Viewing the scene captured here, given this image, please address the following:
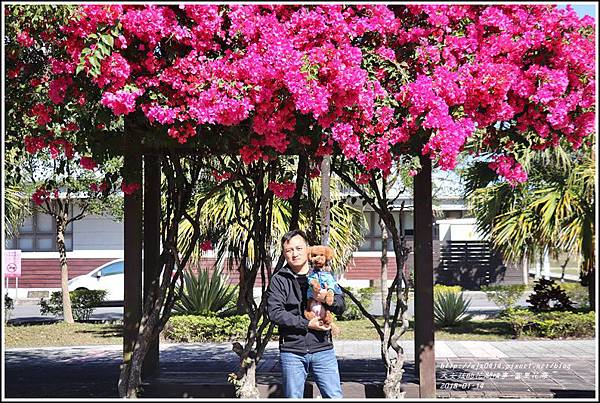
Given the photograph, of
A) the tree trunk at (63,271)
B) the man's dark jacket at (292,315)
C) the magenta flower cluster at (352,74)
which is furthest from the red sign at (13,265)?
the man's dark jacket at (292,315)

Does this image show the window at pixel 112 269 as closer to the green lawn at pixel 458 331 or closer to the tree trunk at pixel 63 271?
the tree trunk at pixel 63 271

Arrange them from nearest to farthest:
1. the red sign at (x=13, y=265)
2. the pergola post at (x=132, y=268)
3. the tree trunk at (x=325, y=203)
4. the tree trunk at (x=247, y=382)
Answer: the tree trunk at (x=247, y=382), the pergola post at (x=132, y=268), the tree trunk at (x=325, y=203), the red sign at (x=13, y=265)

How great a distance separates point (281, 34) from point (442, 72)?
1282 mm

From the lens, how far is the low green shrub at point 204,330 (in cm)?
1403

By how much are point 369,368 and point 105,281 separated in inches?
589

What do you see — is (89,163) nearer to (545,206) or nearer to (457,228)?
(545,206)

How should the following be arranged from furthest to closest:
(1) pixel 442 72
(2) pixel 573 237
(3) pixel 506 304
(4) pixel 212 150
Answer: (3) pixel 506 304, (2) pixel 573 237, (4) pixel 212 150, (1) pixel 442 72

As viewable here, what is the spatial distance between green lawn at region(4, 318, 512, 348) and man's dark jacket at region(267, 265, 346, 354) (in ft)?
28.7

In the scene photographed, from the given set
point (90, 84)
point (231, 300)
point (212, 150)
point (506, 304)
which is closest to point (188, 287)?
point (231, 300)

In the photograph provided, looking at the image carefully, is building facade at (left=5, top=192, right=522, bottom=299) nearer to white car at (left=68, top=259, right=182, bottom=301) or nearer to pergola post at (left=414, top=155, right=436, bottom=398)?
white car at (left=68, top=259, right=182, bottom=301)

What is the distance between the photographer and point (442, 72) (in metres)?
6.09

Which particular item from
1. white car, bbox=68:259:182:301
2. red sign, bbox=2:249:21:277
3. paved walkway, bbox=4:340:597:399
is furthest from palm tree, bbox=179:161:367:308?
white car, bbox=68:259:182:301

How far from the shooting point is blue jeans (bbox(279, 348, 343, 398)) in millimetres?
5473

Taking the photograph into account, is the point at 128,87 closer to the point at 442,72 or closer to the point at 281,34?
the point at 281,34
